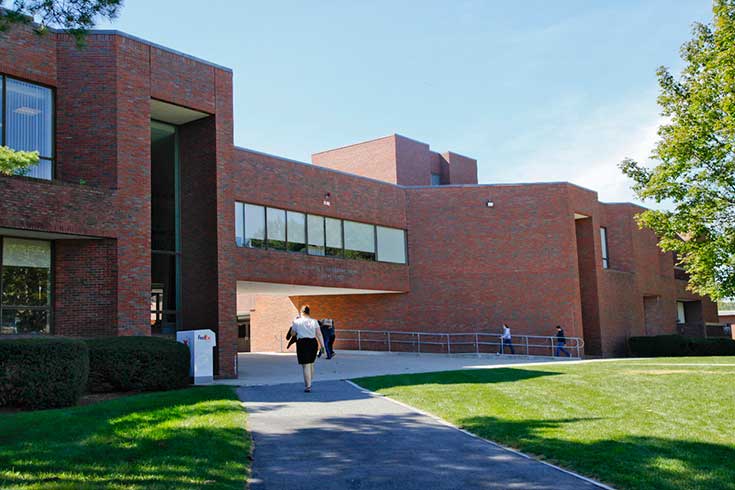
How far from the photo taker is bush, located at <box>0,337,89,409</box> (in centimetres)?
1148

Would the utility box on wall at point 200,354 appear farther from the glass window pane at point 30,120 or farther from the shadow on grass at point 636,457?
the shadow on grass at point 636,457

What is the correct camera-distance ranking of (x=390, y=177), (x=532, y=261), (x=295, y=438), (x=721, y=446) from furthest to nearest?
(x=390, y=177)
(x=532, y=261)
(x=295, y=438)
(x=721, y=446)

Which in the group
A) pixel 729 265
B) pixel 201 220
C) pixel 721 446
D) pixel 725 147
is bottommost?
pixel 721 446

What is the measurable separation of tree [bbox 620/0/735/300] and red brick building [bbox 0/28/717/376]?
7619 mm

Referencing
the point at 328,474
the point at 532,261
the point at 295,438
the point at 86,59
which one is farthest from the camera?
the point at 532,261

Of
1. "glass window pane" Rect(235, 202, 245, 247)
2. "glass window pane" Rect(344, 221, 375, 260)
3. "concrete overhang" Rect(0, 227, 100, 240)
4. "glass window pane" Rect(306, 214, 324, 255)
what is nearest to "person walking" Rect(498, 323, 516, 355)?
"glass window pane" Rect(344, 221, 375, 260)

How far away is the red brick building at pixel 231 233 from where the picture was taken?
16203mm

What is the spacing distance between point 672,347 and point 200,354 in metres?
25.4

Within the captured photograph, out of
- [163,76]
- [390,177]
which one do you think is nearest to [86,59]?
[163,76]

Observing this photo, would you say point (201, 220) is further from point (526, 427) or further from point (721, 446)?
point (721, 446)

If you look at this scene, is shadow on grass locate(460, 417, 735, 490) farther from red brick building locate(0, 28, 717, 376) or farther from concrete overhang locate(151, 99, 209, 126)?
concrete overhang locate(151, 99, 209, 126)

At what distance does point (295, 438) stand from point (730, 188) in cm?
1787

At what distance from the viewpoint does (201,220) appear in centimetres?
1947

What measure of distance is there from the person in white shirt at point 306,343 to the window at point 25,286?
646 centimetres
